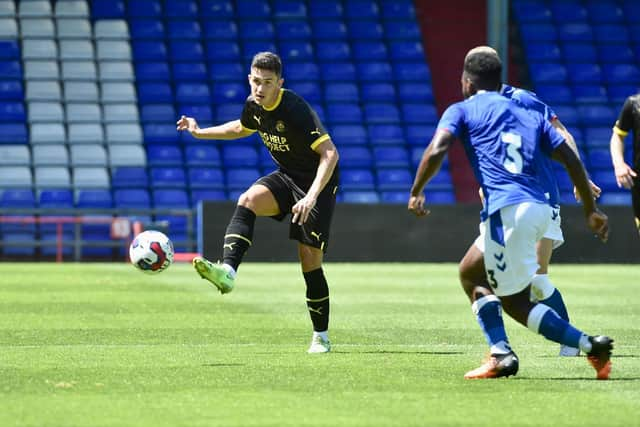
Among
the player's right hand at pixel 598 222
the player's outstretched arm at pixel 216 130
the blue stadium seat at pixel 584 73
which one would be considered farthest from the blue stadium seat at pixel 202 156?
the player's right hand at pixel 598 222

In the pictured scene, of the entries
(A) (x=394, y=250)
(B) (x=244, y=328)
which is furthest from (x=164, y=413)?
(A) (x=394, y=250)

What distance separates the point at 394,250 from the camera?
24.8m

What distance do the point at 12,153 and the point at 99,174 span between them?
1.95 metres

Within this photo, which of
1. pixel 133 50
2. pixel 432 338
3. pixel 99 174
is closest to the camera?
pixel 432 338

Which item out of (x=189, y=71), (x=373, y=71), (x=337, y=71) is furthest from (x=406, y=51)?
(x=189, y=71)

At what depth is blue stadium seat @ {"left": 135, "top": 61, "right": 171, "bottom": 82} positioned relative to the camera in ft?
95.6

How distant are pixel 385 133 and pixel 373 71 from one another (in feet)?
6.52

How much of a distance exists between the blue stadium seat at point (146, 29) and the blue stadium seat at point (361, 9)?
4656 mm

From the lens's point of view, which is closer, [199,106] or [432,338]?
[432,338]

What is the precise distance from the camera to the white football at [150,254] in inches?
380

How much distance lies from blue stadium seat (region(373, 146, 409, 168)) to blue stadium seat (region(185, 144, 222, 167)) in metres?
3.59

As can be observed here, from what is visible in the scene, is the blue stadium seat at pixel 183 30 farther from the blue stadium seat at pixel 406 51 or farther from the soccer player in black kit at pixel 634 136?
the soccer player in black kit at pixel 634 136

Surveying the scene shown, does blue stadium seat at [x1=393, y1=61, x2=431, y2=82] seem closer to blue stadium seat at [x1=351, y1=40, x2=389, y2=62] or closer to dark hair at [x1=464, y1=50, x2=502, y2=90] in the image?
blue stadium seat at [x1=351, y1=40, x2=389, y2=62]

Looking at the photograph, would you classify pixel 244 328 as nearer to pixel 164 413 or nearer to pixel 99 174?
pixel 164 413
